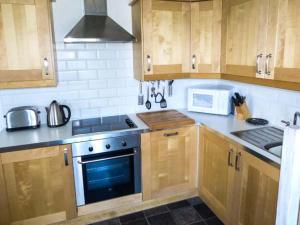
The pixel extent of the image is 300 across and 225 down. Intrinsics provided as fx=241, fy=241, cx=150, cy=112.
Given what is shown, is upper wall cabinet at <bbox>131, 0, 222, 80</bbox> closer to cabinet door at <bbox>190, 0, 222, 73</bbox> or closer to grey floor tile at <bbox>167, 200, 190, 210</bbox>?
cabinet door at <bbox>190, 0, 222, 73</bbox>

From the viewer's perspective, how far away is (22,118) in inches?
85.1

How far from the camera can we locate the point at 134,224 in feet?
7.25

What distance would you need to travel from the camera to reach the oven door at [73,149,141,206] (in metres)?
2.07

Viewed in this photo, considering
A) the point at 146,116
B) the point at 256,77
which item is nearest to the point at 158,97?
the point at 146,116

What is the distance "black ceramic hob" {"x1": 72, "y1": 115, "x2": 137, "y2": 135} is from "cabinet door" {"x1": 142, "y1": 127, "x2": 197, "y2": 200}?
25 centimetres

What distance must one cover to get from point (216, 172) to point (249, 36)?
3.84 ft

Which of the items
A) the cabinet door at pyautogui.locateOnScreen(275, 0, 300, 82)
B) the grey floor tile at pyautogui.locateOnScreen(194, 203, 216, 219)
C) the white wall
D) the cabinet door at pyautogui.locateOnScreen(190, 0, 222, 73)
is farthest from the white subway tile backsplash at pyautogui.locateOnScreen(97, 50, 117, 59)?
the grey floor tile at pyautogui.locateOnScreen(194, 203, 216, 219)

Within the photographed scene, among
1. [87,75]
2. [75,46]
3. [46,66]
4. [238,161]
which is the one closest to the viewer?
[238,161]

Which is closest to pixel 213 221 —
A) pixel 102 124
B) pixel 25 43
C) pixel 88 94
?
pixel 102 124

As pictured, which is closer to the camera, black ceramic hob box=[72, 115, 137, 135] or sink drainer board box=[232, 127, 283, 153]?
sink drainer board box=[232, 127, 283, 153]

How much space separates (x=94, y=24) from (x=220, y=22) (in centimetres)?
116

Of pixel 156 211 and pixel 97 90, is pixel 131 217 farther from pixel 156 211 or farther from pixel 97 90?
pixel 97 90

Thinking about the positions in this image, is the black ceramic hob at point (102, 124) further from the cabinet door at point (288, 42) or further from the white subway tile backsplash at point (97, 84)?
the cabinet door at point (288, 42)

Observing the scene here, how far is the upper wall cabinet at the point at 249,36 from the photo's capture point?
67.3 inches
